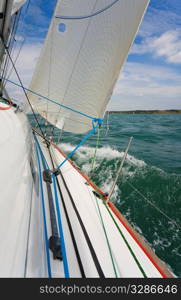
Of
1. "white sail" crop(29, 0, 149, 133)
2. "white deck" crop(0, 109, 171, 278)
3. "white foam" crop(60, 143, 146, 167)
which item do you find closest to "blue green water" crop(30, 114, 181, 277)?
"white foam" crop(60, 143, 146, 167)

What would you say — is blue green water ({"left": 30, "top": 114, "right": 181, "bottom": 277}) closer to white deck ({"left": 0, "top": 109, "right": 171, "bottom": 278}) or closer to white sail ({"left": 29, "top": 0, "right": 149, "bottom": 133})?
white deck ({"left": 0, "top": 109, "right": 171, "bottom": 278})

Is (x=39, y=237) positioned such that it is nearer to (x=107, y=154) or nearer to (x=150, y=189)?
(x=150, y=189)

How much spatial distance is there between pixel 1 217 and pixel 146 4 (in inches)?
91.3

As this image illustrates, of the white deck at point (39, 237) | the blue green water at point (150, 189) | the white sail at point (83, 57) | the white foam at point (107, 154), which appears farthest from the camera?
the white foam at point (107, 154)

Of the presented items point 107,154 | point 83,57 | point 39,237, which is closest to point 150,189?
point 107,154

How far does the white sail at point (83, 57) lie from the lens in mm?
1928

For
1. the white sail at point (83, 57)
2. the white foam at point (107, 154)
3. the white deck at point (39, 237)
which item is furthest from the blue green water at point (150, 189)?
the white sail at point (83, 57)

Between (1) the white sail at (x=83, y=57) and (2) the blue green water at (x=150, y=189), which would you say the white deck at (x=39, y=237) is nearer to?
(2) the blue green water at (x=150, y=189)

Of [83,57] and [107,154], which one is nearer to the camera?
[83,57]

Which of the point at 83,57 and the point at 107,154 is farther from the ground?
the point at 83,57

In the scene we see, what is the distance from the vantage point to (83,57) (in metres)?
2.46

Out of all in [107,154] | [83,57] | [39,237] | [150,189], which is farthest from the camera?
[107,154]

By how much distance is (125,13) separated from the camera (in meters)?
1.88

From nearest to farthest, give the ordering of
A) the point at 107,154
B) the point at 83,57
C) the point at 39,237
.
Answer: the point at 39,237 → the point at 83,57 → the point at 107,154
